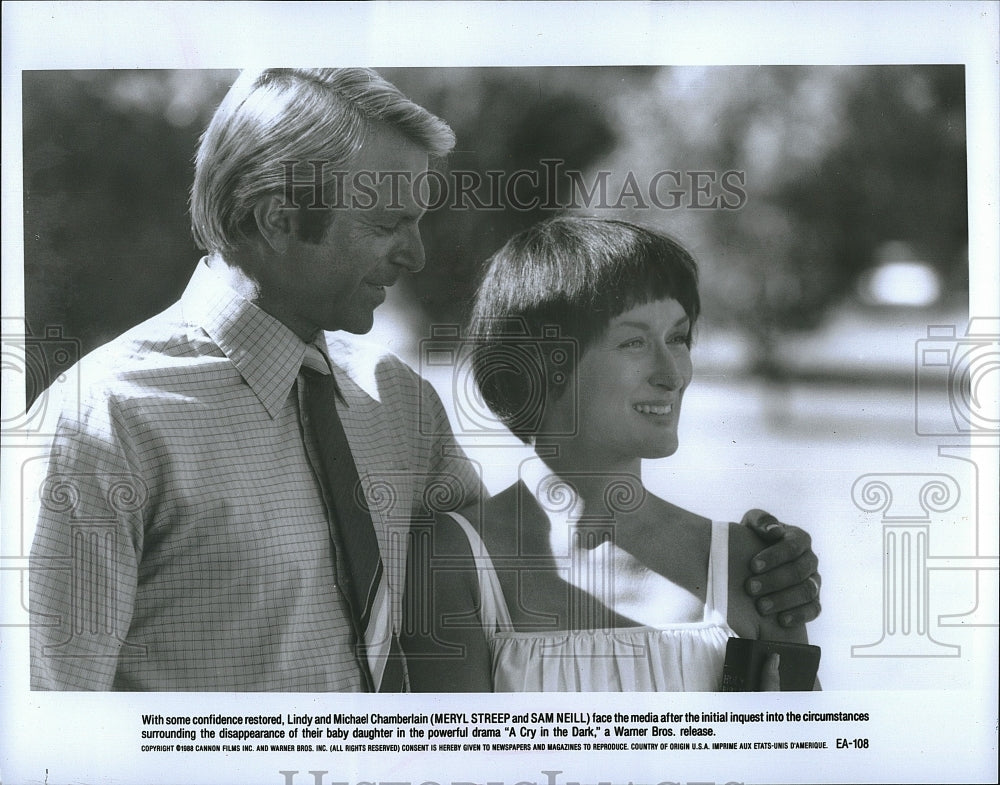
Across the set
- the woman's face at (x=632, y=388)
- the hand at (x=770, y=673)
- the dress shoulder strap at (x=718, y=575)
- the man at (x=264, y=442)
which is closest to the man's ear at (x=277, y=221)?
the man at (x=264, y=442)

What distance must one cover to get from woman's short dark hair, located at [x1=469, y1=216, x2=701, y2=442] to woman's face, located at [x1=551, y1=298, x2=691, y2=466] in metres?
0.04

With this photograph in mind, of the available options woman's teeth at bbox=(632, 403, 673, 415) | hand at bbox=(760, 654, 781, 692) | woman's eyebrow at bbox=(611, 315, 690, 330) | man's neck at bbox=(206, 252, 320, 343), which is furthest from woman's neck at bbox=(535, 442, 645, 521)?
man's neck at bbox=(206, 252, 320, 343)

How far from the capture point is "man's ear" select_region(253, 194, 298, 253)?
101 inches

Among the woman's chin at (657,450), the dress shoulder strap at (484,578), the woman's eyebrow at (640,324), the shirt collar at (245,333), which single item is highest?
the woman's eyebrow at (640,324)

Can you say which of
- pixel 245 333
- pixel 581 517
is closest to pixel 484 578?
pixel 581 517

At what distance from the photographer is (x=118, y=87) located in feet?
8.55

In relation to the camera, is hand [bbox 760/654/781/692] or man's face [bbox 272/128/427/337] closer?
man's face [bbox 272/128/427/337]

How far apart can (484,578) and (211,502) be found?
72 centimetres

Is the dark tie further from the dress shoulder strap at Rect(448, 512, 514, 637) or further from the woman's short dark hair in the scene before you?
the woman's short dark hair

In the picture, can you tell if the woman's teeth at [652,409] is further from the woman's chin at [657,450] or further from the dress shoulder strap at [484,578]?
the dress shoulder strap at [484,578]

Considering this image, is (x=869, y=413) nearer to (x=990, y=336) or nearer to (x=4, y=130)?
(x=990, y=336)

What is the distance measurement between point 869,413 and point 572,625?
3.16 feet

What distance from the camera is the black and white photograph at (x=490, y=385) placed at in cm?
258

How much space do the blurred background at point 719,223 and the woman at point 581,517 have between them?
0.25 ft
